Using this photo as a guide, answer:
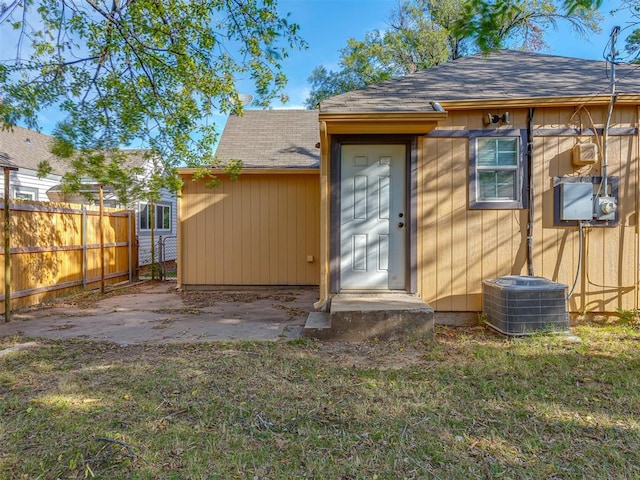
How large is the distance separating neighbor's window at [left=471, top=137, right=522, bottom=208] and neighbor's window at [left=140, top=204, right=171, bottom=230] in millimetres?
10086

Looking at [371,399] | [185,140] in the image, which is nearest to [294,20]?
[185,140]

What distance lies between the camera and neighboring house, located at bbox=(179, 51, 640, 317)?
4.82m

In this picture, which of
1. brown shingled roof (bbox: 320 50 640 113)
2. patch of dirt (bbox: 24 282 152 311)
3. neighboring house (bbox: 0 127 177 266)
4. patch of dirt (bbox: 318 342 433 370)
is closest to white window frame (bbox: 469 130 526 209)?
brown shingled roof (bbox: 320 50 640 113)

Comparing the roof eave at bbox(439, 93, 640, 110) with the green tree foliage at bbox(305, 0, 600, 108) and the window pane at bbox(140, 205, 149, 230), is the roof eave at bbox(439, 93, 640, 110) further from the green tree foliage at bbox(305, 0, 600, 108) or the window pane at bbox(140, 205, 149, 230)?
the green tree foliage at bbox(305, 0, 600, 108)

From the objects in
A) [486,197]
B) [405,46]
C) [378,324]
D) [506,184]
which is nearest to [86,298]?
[378,324]

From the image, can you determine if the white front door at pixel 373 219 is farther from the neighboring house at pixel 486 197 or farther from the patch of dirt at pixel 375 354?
the patch of dirt at pixel 375 354

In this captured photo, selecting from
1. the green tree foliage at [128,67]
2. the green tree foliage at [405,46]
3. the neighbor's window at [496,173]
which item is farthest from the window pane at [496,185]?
A: the green tree foliage at [405,46]

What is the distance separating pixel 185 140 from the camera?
667cm

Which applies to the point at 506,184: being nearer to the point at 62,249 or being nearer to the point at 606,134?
the point at 606,134

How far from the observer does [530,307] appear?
4.28 metres

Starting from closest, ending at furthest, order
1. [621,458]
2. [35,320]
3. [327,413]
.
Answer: [621,458] → [327,413] → [35,320]

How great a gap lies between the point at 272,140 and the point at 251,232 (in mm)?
2735

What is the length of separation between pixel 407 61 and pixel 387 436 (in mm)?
17114

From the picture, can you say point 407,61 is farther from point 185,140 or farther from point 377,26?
point 185,140
